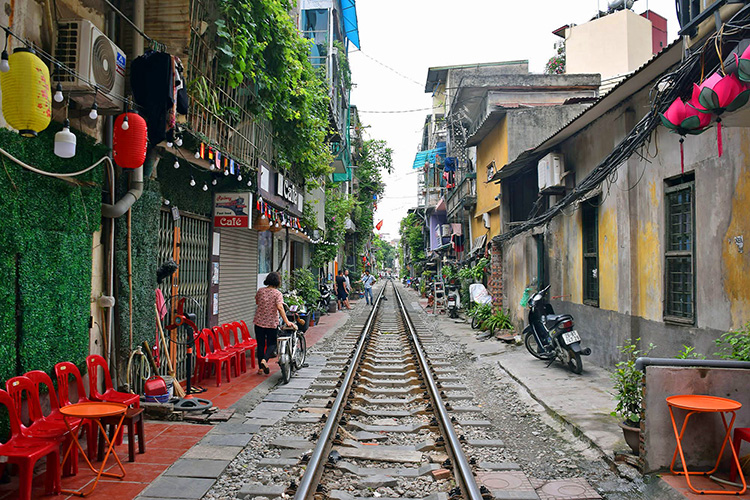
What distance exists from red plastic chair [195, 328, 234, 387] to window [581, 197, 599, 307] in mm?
6930

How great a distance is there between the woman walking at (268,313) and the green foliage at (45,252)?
11.4ft

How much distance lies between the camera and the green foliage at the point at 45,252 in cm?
457

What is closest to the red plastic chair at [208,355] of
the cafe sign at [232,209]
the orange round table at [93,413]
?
the cafe sign at [232,209]

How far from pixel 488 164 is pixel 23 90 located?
1653 cm

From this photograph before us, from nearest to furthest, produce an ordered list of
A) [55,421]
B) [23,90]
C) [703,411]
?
1. [23,90]
2. [703,411]
3. [55,421]

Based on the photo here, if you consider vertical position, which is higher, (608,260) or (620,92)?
(620,92)

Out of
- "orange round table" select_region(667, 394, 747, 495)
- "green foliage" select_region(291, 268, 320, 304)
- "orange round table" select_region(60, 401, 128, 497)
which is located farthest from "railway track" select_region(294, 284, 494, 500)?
"green foliage" select_region(291, 268, 320, 304)

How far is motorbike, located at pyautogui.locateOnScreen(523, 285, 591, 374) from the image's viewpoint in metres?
9.26

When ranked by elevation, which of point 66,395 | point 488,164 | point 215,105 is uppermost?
point 488,164

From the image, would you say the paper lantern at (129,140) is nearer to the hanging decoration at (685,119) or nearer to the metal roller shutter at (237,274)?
the metal roller shutter at (237,274)

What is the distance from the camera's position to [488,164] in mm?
19078

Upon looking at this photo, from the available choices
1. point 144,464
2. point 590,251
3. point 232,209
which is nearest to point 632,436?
point 144,464

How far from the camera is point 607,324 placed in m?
9.66

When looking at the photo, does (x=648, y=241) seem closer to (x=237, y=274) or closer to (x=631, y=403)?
(x=631, y=403)
